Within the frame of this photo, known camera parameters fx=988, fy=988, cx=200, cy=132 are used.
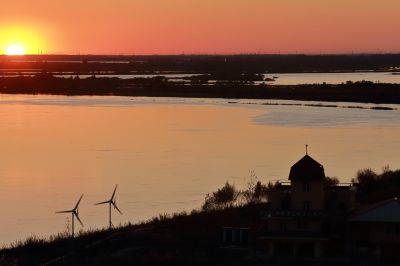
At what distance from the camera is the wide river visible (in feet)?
87.6

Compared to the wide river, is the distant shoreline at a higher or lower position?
higher

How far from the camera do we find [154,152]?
1426 inches

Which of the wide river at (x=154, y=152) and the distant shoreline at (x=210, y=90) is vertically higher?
the distant shoreline at (x=210, y=90)

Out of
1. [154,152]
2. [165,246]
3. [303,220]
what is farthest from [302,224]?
[154,152]

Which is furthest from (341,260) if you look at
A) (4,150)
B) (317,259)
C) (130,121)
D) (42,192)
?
(130,121)

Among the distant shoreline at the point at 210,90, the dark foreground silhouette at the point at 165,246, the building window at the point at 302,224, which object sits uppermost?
the distant shoreline at the point at 210,90

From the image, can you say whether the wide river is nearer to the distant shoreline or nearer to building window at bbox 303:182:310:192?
building window at bbox 303:182:310:192

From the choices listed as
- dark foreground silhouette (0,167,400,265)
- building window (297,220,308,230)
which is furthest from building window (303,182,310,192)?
dark foreground silhouette (0,167,400,265)

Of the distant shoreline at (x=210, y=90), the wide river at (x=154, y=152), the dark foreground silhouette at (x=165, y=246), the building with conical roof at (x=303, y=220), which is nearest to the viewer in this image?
the dark foreground silhouette at (x=165, y=246)

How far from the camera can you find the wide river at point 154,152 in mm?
26703

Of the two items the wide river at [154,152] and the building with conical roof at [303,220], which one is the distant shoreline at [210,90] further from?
the building with conical roof at [303,220]

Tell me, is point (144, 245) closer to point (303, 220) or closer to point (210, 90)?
point (303, 220)

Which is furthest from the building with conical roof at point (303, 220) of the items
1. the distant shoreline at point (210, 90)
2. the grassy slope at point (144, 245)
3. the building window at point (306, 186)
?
the distant shoreline at point (210, 90)

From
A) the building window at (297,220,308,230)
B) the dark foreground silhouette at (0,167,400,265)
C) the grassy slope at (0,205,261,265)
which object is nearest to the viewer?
the dark foreground silhouette at (0,167,400,265)
